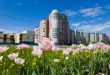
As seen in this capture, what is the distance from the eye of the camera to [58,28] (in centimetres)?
9944

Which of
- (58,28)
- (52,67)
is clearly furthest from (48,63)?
(58,28)

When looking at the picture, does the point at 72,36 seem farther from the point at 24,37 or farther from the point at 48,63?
the point at 48,63

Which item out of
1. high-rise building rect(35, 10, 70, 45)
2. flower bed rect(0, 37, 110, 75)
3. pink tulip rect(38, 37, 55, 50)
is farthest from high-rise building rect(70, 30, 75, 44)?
pink tulip rect(38, 37, 55, 50)

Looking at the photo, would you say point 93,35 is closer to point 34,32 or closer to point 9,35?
point 34,32

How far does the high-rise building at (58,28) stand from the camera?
98.0m

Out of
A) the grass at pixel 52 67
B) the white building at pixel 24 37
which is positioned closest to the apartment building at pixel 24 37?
the white building at pixel 24 37

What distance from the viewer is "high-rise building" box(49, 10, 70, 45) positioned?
98000 mm

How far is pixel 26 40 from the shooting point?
100875 mm

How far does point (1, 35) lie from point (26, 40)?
11.0m

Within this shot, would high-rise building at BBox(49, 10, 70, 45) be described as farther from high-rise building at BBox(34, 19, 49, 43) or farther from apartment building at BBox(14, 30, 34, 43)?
apartment building at BBox(14, 30, 34, 43)

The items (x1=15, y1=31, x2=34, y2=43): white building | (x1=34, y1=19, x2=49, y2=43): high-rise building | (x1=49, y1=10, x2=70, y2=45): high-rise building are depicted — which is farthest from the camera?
(x1=34, y1=19, x2=49, y2=43): high-rise building

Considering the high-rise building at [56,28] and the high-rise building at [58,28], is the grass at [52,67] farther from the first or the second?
the high-rise building at [56,28]

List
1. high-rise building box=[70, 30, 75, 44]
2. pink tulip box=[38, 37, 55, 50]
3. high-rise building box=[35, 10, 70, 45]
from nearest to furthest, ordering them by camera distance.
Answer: pink tulip box=[38, 37, 55, 50], high-rise building box=[35, 10, 70, 45], high-rise building box=[70, 30, 75, 44]

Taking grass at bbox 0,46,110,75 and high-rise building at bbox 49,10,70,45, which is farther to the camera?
high-rise building at bbox 49,10,70,45
